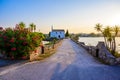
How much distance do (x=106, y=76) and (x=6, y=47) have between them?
7267mm

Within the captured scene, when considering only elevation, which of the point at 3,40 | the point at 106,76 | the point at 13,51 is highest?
the point at 3,40

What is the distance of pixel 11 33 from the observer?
42.3 ft

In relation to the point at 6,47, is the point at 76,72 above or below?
below

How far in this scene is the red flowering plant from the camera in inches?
490

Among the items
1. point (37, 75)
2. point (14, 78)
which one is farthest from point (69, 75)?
point (14, 78)

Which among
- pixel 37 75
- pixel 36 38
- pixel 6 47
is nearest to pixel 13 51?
pixel 6 47

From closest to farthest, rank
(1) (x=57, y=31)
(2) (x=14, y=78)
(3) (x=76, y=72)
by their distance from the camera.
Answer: (2) (x=14, y=78), (3) (x=76, y=72), (1) (x=57, y=31)

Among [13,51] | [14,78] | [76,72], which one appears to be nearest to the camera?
[14,78]

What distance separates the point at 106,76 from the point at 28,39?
632cm

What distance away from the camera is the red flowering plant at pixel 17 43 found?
490 inches

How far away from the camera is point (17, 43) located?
1252cm

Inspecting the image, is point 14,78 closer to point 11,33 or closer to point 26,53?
point 26,53

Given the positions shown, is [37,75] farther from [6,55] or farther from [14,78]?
[6,55]

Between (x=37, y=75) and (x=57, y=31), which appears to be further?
(x=57, y=31)
